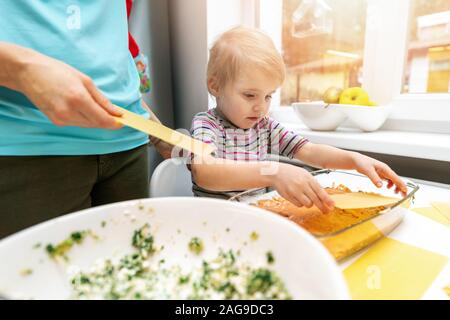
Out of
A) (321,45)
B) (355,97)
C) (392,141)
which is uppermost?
(321,45)

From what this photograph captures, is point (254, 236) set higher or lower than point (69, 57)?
lower

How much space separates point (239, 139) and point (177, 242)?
605mm

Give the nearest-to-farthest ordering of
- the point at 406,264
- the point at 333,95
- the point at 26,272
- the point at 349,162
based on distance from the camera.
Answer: the point at 26,272 < the point at 406,264 < the point at 349,162 < the point at 333,95

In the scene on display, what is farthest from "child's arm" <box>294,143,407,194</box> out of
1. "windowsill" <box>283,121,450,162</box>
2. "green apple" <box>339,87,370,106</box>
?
"green apple" <box>339,87,370,106</box>

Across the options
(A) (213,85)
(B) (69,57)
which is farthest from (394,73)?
(B) (69,57)

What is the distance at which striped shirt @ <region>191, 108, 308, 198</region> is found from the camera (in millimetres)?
851

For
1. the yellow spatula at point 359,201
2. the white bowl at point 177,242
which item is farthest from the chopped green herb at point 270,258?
the yellow spatula at point 359,201

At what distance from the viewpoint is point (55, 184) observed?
61 cm

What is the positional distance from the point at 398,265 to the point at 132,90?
25.0 inches

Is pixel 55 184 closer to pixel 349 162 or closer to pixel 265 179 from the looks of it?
pixel 265 179

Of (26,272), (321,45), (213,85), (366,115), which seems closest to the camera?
(26,272)

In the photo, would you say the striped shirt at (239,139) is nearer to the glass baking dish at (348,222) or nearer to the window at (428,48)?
the glass baking dish at (348,222)

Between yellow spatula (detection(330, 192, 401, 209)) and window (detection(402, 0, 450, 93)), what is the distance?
0.82 m
